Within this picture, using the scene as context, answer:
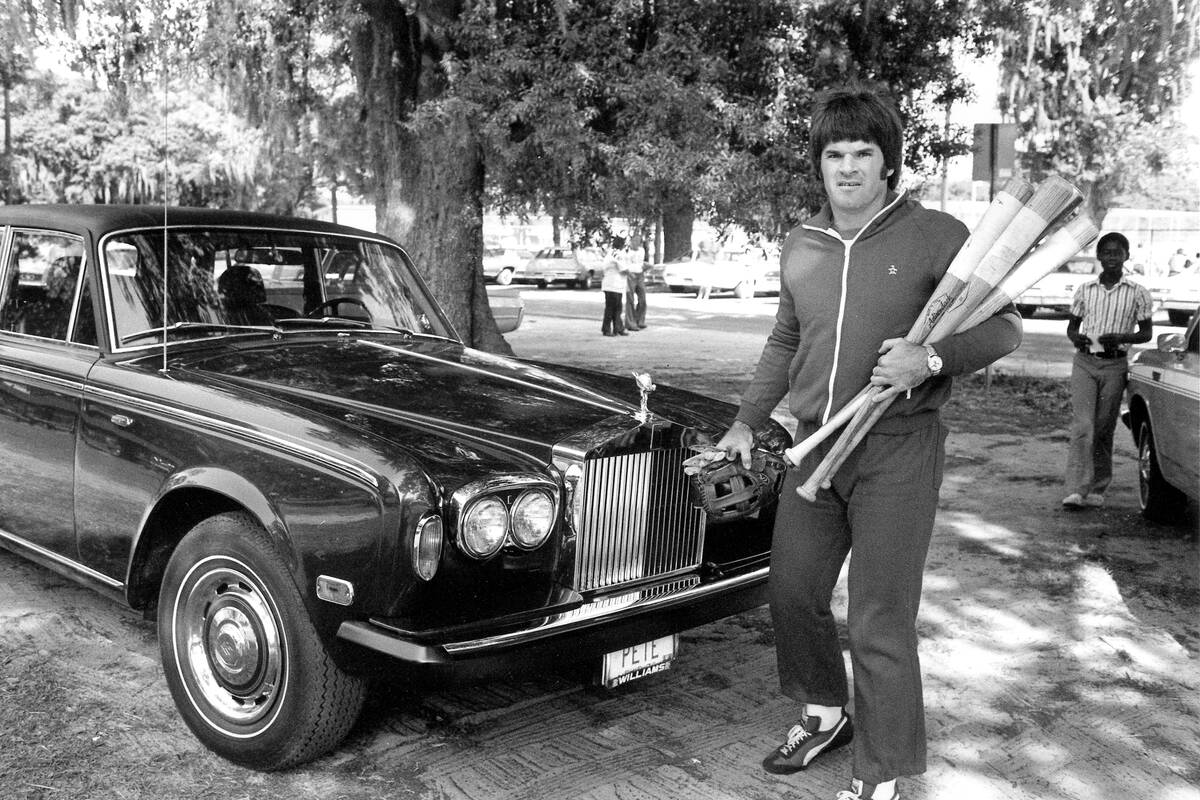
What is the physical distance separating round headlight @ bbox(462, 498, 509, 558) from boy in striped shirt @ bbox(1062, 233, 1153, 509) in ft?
16.1

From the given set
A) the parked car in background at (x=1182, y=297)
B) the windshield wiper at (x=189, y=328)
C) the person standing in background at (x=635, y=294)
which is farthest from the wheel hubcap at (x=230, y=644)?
the parked car in background at (x=1182, y=297)

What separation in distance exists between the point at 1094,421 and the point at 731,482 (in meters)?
3.95

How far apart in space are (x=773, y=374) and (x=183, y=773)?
213 centimetres

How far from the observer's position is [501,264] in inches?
1731

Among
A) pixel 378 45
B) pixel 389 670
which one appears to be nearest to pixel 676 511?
pixel 389 670

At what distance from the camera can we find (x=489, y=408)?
389 cm

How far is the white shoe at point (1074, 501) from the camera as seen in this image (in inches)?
277

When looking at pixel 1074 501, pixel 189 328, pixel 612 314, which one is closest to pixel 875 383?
pixel 189 328

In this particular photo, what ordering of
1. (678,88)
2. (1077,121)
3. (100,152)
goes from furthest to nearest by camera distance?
1. (100,152)
2. (1077,121)
3. (678,88)

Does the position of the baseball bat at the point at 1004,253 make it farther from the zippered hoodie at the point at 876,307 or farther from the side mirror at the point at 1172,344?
the side mirror at the point at 1172,344

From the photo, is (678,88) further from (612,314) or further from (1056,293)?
(1056,293)

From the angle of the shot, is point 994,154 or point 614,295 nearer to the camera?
point 994,154

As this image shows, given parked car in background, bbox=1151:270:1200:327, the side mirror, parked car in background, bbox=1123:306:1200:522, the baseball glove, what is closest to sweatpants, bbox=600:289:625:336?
parked car in background, bbox=1151:270:1200:327

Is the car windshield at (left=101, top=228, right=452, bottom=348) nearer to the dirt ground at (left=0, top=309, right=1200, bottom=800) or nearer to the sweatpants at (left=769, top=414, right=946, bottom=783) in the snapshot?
the dirt ground at (left=0, top=309, right=1200, bottom=800)
